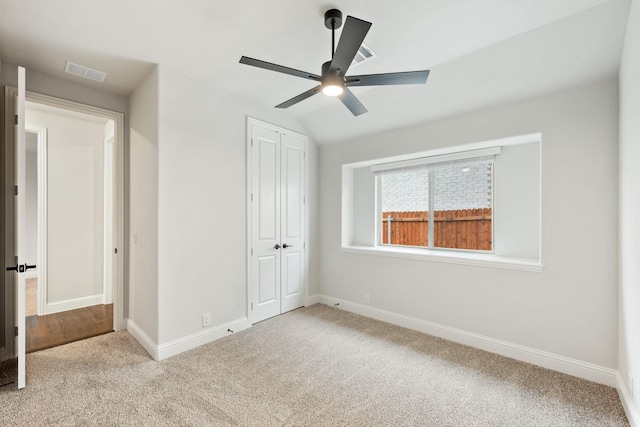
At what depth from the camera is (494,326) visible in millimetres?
2891

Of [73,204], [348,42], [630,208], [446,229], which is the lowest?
[446,229]

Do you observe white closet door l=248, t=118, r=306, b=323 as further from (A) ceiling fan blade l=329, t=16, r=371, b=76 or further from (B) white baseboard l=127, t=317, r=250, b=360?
(A) ceiling fan blade l=329, t=16, r=371, b=76

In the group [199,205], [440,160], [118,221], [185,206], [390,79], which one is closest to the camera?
[390,79]

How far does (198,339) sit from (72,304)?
2.39 metres

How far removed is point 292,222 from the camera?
411 centimetres

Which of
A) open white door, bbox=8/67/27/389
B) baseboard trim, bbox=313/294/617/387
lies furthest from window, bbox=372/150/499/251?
open white door, bbox=8/67/27/389

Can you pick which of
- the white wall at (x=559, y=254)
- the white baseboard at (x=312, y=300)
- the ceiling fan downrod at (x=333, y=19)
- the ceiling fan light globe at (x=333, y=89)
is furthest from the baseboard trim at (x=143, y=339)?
the ceiling fan downrod at (x=333, y=19)

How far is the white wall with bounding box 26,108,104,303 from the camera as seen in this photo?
393cm

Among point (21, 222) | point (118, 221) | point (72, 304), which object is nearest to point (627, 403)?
point (21, 222)

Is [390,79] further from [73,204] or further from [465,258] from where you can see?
[73,204]

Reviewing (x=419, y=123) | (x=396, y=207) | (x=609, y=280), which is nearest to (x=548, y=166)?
(x=609, y=280)

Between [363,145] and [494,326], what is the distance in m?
2.56

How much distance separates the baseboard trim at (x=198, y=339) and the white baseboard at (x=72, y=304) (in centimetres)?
233

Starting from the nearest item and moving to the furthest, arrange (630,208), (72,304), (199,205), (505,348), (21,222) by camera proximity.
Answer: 1. (630,208)
2. (21,222)
3. (505,348)
4. (199,205)
5. (72,304)
